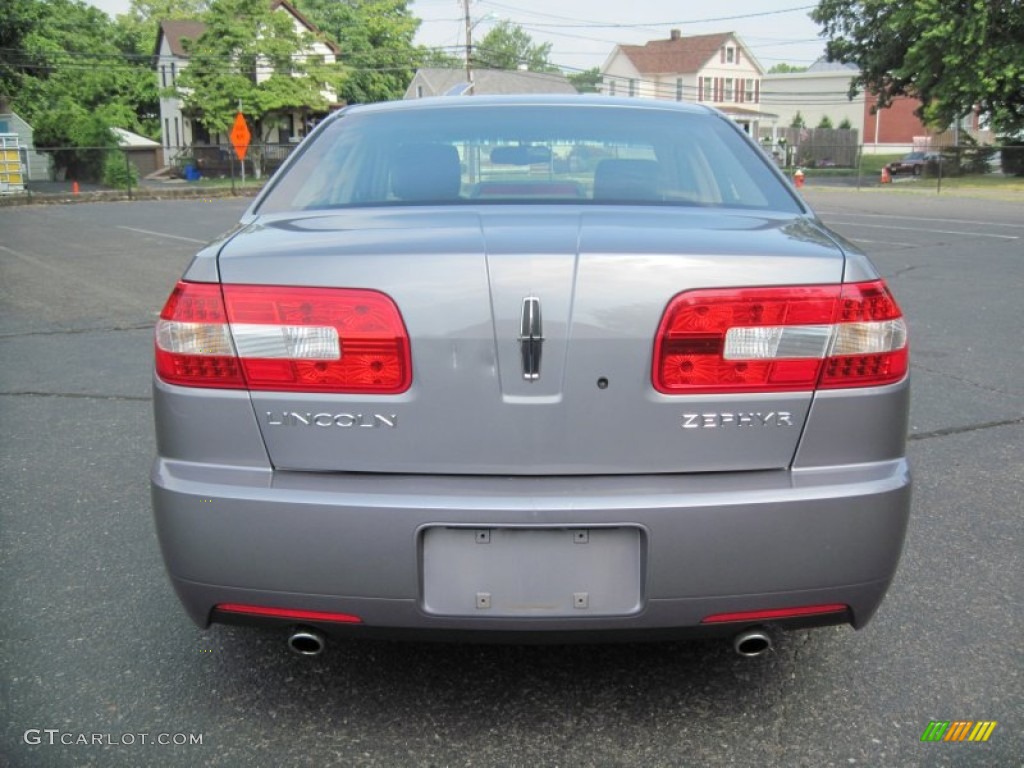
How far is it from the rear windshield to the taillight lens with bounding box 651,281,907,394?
66cm

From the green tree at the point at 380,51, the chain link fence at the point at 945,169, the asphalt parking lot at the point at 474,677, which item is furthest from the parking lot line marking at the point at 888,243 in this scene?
the green tree at the point at 380,51

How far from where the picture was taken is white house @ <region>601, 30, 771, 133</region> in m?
82.2

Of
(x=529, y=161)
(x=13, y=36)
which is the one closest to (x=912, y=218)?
(x=529, y=161)

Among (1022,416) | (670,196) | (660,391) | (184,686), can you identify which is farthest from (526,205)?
(1022,416)

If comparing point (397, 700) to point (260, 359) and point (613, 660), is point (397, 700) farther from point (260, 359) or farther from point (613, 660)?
point (260, 359)

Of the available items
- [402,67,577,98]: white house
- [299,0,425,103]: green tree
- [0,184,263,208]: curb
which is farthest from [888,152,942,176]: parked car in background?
[299,0,425,103]: green tree

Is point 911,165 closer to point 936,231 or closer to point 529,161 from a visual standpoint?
point 936,231

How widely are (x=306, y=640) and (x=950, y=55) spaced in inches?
1643

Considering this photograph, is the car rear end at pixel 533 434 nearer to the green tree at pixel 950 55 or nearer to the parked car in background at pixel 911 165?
the green tree at pixel 950 55

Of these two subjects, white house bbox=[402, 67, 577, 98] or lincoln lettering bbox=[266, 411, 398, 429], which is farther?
white house bbox=[402, 67, 577, 98]

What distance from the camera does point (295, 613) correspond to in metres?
2.32

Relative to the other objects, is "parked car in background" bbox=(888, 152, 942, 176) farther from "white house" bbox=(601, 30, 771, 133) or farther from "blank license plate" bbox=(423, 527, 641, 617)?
"blank license plate" bbox=(423, 527, 641, 617)

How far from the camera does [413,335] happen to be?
7.28 feet

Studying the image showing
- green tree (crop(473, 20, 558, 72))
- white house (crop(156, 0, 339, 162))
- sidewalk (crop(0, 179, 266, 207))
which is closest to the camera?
sidewalk (crop(0, 179, 266, 207))
